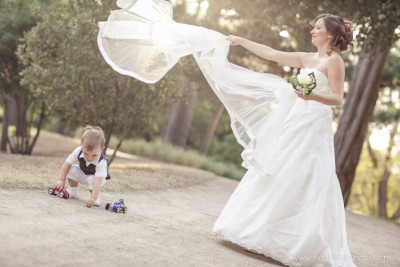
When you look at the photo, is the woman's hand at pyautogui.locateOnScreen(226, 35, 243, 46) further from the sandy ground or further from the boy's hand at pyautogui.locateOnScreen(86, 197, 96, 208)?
the boy's hand at pyautogui.locateOnScreen(86, 197, 96, 208)

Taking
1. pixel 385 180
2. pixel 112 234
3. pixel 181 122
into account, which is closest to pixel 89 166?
pixel 112 234

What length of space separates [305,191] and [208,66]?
5.37ft

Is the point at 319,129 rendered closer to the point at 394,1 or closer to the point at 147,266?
the point at 147,266

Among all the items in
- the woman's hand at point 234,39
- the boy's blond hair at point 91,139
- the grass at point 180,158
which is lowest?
the grass at point 180,158

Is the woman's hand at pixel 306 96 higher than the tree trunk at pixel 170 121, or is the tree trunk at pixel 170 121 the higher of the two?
the woman's hand at pixel 306 96

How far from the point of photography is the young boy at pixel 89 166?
591 centimetres

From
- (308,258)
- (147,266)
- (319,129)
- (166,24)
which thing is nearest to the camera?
(147,266)

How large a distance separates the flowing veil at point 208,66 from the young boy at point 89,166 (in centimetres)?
78

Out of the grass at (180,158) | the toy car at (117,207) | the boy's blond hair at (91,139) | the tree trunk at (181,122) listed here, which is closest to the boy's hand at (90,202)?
the toy car at (117,207)

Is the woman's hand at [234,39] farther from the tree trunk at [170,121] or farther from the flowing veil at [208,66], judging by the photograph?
the tree trunk at [170,121]

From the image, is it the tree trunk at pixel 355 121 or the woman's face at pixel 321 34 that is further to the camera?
the tree trunk at pixel 355 121

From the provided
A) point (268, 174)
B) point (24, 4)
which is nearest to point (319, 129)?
point (268, 174)

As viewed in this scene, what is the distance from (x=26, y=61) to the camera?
40.3ft

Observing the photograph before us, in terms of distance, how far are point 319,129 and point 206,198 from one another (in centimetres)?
525
